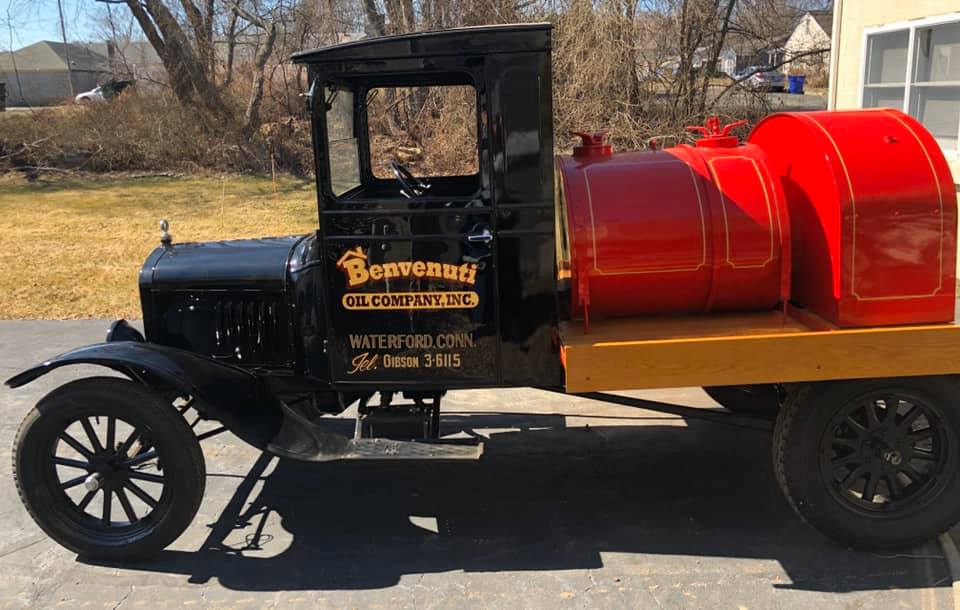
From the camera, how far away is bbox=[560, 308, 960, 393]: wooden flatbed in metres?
3.43

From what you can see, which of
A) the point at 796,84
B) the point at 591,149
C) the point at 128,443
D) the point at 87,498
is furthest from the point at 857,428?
the point at 796,84

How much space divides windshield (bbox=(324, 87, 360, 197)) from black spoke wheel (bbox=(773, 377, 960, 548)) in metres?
2.43

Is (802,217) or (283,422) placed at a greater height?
(802,217)

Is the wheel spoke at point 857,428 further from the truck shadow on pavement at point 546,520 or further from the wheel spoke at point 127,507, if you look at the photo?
the wheel spoke at point 127,507

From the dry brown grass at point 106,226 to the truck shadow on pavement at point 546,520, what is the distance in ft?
15.8

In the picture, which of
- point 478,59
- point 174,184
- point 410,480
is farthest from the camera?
point 174,184

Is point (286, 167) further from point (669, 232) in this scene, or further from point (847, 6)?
point (669, 232)

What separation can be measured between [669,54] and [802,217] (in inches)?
455

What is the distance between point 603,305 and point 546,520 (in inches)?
45.6

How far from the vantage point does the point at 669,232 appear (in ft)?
11.9

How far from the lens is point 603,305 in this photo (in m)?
3.81

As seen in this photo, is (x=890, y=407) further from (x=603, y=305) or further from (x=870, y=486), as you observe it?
(x=603, y=305)

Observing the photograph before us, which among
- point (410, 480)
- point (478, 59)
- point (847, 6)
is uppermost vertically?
point (847, 6)

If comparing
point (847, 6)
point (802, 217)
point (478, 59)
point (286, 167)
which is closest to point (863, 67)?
point (847, 6)
